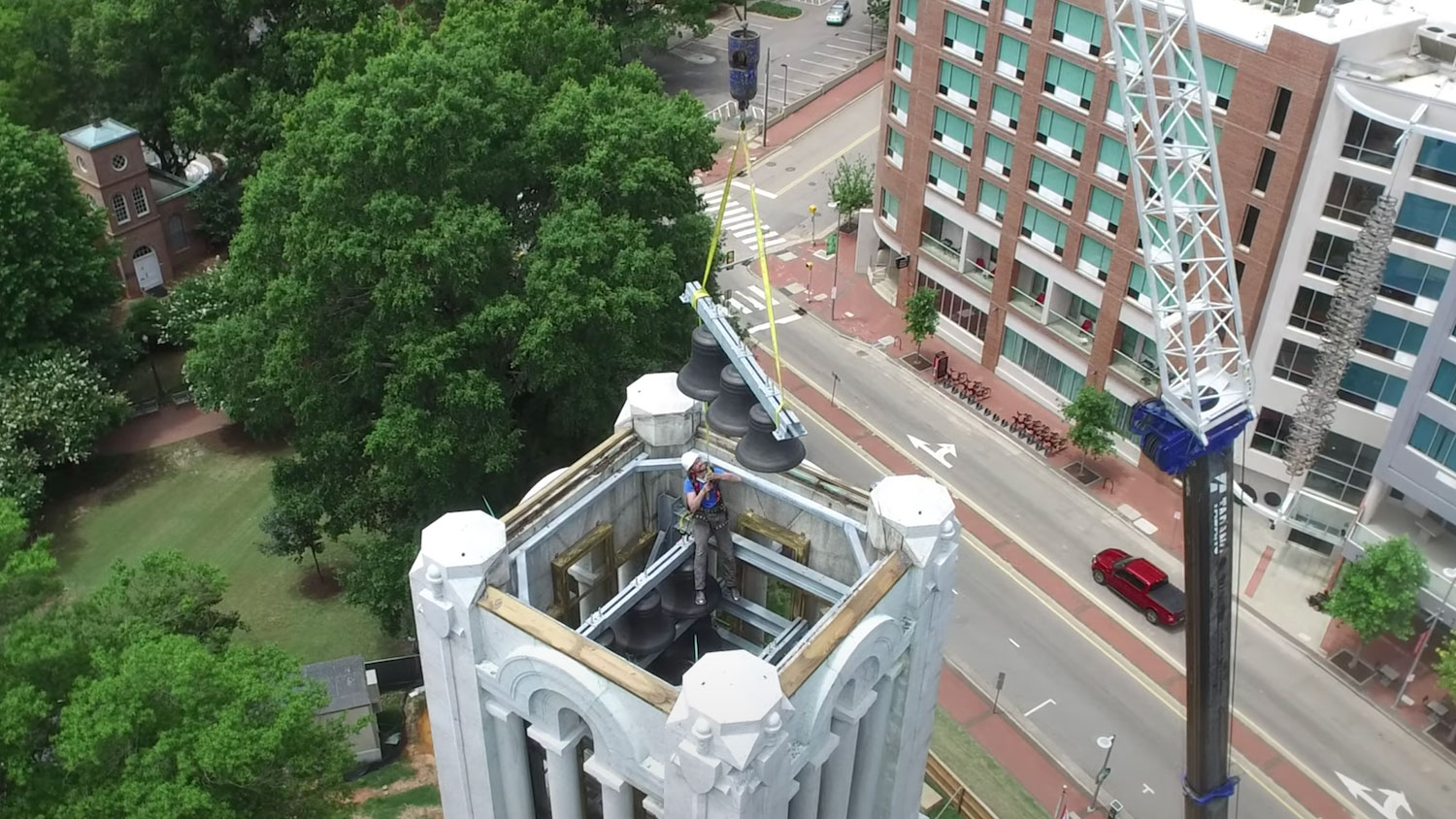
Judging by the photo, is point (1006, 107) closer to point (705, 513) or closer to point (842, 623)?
point (705, 513)

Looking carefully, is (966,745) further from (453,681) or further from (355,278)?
(453,681)

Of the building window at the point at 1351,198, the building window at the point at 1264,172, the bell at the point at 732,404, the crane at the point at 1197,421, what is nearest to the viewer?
the bell at the point at 732,404

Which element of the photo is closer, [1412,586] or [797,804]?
[797,804]

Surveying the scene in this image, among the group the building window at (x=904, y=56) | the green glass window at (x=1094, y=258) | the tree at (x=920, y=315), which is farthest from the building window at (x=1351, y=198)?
the building window at (x=904, y=56)

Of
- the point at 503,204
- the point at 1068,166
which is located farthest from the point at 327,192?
the point at 1068,166

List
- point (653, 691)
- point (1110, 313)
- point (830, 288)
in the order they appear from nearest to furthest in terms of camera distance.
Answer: point (653, 691) < point (1110, 313) < point (830, 288)

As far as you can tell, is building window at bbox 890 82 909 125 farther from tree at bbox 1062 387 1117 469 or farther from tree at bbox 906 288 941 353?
tree at bbox 1062 387 1117 469

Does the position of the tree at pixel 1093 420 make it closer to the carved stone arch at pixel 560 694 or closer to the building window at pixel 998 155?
the building window at pixel 998 155
